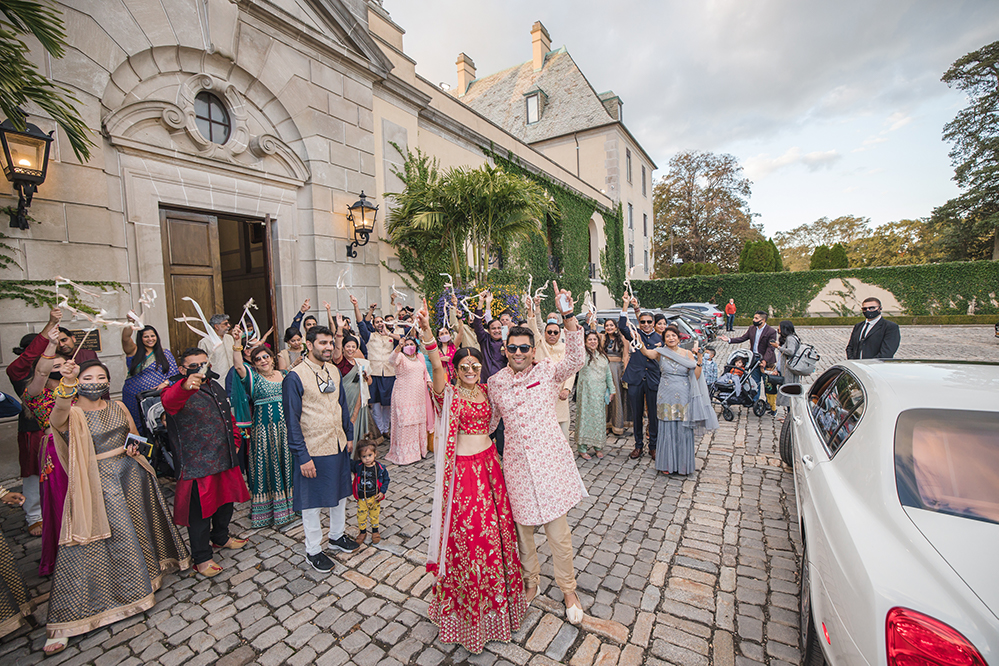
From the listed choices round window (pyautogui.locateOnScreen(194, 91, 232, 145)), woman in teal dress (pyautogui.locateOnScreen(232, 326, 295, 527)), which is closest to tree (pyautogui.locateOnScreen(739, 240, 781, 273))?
round window (pyautogui.locateOnScreen(194, 91, 232, 145))

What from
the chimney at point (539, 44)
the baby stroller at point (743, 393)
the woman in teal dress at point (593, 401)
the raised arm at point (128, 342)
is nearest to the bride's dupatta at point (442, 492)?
the woman in teal dress at point (593, 401)

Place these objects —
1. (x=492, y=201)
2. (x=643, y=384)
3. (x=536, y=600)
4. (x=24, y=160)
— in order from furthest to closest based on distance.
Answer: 1. (x=492, y=201)
2. (x=643, y=384)
3. (x=24, y=160)
4. (x=536, y=600)

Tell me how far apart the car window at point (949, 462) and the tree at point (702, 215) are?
3946cm

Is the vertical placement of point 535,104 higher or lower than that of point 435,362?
higher

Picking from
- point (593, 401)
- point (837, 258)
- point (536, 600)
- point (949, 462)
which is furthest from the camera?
point (837, 258)

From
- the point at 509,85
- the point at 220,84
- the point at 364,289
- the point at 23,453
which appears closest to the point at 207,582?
the point at 23,453

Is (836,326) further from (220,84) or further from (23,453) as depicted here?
(23,453)

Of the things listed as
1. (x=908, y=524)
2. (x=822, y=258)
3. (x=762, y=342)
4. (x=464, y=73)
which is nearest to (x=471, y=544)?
(x=908, y=524)

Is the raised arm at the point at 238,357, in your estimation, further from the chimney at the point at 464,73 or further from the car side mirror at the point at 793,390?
the chimney at the point at 464,73

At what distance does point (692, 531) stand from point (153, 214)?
27.2ft

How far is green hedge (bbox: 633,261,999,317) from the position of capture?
71.7ft

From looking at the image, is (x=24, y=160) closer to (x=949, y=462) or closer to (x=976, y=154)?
(x=949, y=462)

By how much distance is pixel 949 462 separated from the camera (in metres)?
1.95

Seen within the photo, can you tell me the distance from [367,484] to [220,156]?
6379mm
